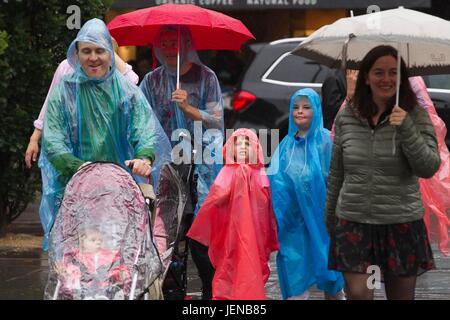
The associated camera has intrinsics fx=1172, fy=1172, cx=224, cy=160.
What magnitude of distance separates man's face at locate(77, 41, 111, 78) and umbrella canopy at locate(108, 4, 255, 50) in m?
1.41

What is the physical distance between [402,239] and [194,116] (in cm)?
238

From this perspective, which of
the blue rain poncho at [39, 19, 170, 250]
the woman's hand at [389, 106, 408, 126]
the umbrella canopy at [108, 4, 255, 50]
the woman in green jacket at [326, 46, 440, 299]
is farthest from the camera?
the umbrella canopy at [108, 4, 255, 50]

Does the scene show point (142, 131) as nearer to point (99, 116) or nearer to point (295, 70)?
point (99, 116)

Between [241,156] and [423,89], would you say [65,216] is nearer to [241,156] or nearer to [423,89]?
[241,156]

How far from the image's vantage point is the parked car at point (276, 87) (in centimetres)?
1365

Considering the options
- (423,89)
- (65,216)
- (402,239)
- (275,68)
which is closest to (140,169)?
(65,216)

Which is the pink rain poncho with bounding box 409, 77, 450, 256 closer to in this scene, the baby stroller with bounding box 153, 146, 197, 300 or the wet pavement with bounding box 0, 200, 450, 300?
the wet pavement with bounding box 0, 200, 450, 300

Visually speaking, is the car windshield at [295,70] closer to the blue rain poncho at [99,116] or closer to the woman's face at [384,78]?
the blue rain poncho at [99,116]

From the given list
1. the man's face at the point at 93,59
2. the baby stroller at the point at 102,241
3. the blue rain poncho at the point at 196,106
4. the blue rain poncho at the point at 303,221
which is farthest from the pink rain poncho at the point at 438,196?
the baby stroller at the point at 102,241

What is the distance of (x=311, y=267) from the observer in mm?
7809

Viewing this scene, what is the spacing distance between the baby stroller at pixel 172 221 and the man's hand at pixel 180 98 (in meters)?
0.46

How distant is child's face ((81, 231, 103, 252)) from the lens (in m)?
5.76

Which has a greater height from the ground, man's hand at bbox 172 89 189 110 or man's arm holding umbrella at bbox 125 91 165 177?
man's hand at bbox 172 89 189 110

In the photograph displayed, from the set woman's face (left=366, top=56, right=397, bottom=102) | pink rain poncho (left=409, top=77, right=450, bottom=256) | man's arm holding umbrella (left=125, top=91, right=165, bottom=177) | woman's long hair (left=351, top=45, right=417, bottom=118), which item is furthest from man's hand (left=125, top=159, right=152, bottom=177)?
pink rain poncho (left=409, top=77, right=450, bottom=256)
